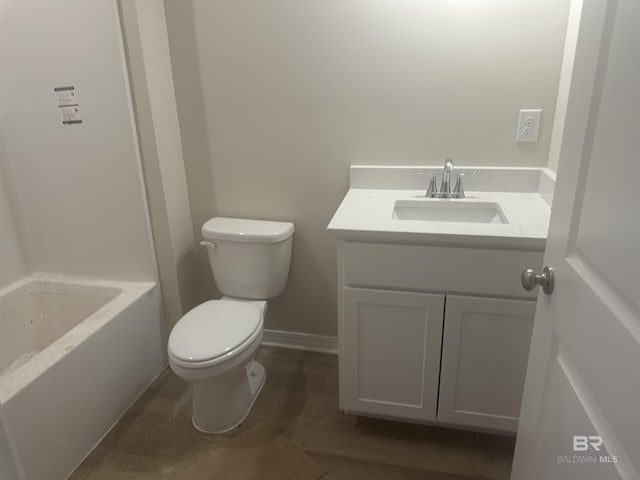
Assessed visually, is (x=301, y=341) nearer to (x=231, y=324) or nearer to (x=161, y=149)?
(x=231, y=324)

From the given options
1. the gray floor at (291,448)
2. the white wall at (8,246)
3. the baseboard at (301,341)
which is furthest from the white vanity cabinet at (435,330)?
the white wall at (8,246)

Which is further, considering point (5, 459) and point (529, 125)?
point (529, 125)

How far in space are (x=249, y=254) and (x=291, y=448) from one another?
0.79 metres

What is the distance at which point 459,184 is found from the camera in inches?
65.6

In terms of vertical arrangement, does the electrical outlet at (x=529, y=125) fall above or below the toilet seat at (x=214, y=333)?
above

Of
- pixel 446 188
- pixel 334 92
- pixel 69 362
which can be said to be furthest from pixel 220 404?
pixel 334 92

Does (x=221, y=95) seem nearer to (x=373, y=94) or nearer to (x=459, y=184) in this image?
(x=373, y=94)

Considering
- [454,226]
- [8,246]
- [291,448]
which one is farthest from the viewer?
[8,246]

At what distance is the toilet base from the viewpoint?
64.9 inches

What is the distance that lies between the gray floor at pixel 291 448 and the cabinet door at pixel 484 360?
5.4 inches

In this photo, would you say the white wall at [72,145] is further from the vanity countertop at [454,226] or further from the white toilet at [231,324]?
the vanity countertop at [454,226]

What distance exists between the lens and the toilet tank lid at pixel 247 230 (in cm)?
181

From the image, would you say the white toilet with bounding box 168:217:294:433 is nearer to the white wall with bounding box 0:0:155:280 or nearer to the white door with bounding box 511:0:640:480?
the white wall with bounding box 0:0:155:280

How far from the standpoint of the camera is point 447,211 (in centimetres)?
166
